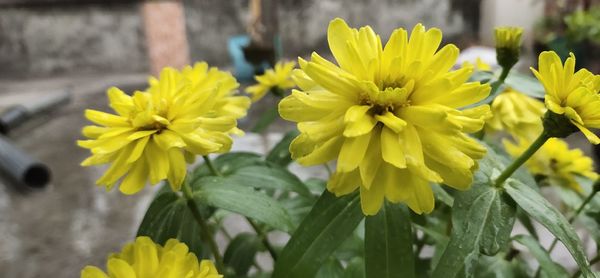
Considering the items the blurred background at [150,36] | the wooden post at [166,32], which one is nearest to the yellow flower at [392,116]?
the blurred background at [150,36]

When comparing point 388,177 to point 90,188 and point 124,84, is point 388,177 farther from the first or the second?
point 124,84

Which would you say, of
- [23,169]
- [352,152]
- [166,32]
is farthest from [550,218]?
[166,32]

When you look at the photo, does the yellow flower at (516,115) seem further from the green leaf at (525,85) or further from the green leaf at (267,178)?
the green leaf at (267,178)

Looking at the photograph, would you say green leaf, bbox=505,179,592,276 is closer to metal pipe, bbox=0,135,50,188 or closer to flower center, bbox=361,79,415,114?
flower center, bbox=361,79,415,114

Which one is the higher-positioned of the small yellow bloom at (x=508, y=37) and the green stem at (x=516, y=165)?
the small yellow bloom at (x=508, y=37)

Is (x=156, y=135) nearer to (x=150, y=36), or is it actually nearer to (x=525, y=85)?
(x=525, y=85)

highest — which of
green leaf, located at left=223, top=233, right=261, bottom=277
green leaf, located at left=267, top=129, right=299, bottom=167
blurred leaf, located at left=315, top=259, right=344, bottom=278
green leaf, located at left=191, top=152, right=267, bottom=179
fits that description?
green leaf, located at left=191, top=152, right=267, bottom=179

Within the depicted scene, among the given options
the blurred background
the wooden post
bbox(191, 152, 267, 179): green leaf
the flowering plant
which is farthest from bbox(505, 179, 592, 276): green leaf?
the wooden post
